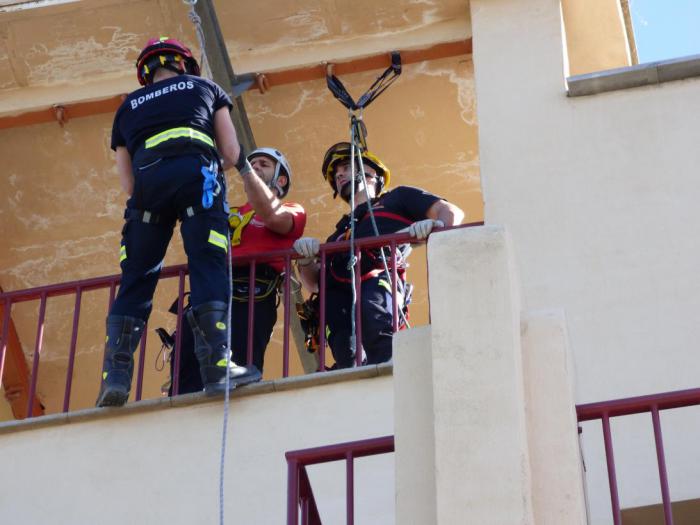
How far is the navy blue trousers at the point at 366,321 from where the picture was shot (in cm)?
846

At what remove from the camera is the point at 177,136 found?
8250 mm

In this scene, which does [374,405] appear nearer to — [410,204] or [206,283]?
[206,283]

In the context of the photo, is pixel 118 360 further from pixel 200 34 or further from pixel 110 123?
pixel 110 123

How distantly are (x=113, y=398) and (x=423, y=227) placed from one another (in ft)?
5.57

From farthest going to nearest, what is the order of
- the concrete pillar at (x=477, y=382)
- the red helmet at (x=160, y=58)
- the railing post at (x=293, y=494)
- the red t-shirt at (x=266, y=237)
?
the red t-shirt at (x=266, y=237) → the red helmet at (x=160, y=58) → the railing post at (x=293, y=494) → the concrete pillar at (x=477, y=382)

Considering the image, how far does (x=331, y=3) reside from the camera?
10.3 metres

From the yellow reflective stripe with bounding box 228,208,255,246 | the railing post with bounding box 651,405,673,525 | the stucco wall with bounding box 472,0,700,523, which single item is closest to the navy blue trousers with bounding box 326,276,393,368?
the yellow reflective stripe with bounding box 228,208,255,246

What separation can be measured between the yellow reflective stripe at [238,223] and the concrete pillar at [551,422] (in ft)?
11.3

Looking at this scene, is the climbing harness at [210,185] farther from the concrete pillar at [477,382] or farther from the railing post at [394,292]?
the concrete pillar at [477,382]

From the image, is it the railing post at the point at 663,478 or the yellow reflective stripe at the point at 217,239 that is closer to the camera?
the railing post at the point at 663,478

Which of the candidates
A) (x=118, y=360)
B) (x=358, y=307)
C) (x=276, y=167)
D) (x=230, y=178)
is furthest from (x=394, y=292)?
(x=230, y=178)

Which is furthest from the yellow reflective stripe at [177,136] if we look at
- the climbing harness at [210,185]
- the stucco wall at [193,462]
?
the stucco wall at [193,462]

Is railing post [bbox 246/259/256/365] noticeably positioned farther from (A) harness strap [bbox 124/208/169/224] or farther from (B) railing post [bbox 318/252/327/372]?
(A) harness strap [bbox 124/208/169/224]

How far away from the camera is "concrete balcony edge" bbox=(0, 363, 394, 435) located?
7.90m
